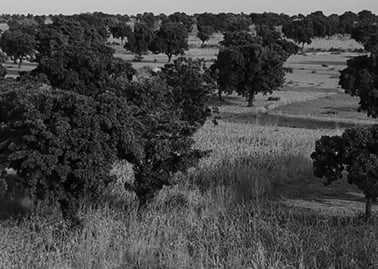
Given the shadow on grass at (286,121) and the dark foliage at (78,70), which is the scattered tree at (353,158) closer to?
the dark foliage at (78,70)

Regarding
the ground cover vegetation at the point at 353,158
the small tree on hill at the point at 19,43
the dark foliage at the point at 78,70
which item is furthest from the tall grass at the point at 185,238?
the small tree on hill at the point at 19,43

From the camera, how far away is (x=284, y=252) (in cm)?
779

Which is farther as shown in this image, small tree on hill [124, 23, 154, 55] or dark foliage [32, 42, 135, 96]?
small tree on hill [124, 23, 154, 55]

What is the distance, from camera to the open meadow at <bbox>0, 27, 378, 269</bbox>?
7371mm

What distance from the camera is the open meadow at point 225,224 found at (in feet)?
24.2

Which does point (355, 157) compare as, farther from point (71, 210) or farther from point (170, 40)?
point (170, 40)

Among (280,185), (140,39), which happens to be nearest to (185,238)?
(280,185)

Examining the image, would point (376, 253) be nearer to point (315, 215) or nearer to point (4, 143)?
point (315, 215)

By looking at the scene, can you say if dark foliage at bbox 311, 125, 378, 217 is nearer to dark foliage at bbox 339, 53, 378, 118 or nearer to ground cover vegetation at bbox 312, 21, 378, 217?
ground cover vegetation at bbox 312, 21, 378, 217

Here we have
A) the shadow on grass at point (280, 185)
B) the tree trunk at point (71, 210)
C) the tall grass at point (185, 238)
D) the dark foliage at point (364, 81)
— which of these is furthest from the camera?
the dark foliage at point (364, 81)

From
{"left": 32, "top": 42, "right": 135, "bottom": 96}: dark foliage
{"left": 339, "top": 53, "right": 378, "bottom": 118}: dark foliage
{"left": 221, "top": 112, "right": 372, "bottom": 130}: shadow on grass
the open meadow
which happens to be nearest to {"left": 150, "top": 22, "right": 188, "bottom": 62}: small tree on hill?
{"left": 221, "top": 112, "right": 372, "bottom": 130}: shadow on grass

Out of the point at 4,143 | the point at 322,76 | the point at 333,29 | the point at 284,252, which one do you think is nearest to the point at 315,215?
the point at 284,252

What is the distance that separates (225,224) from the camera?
862 cm

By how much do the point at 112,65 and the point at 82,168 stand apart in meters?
13.4
